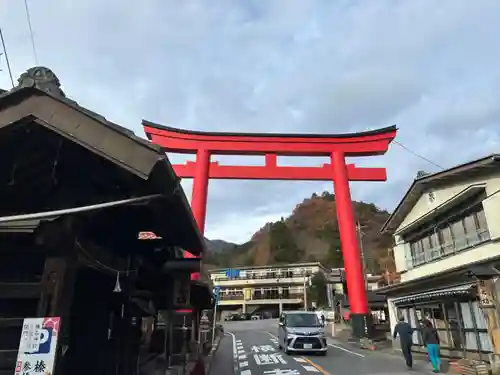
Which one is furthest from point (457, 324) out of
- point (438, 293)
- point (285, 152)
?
point (285, 152)

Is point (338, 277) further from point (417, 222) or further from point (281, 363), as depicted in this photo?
point (281, 363)

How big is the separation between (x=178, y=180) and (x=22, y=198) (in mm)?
1827

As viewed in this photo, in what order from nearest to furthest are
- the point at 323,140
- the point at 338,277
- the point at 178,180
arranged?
the point at 178,180, the point at 323,140, the point at 338,277

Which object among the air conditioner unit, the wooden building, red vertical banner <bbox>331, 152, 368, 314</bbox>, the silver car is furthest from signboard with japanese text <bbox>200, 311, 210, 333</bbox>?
the wooden building

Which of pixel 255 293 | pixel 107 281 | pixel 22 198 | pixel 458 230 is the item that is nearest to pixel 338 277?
pixel 458 230

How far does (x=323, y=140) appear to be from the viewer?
21703mm

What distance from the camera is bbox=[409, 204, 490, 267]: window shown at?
45.9 feet

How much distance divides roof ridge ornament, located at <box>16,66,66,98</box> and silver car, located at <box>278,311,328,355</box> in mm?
16534

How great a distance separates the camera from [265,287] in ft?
228

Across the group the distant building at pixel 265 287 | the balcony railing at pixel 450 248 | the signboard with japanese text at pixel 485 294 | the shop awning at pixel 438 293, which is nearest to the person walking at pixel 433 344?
the shop awning at pixel 438 293

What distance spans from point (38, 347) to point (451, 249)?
51.8 ft

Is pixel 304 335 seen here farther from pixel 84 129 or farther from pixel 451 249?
pixel 84 129

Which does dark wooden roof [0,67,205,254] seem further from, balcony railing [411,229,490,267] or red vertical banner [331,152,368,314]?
red vertical banner [331,152,368,314]

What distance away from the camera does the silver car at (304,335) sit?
705 inches
